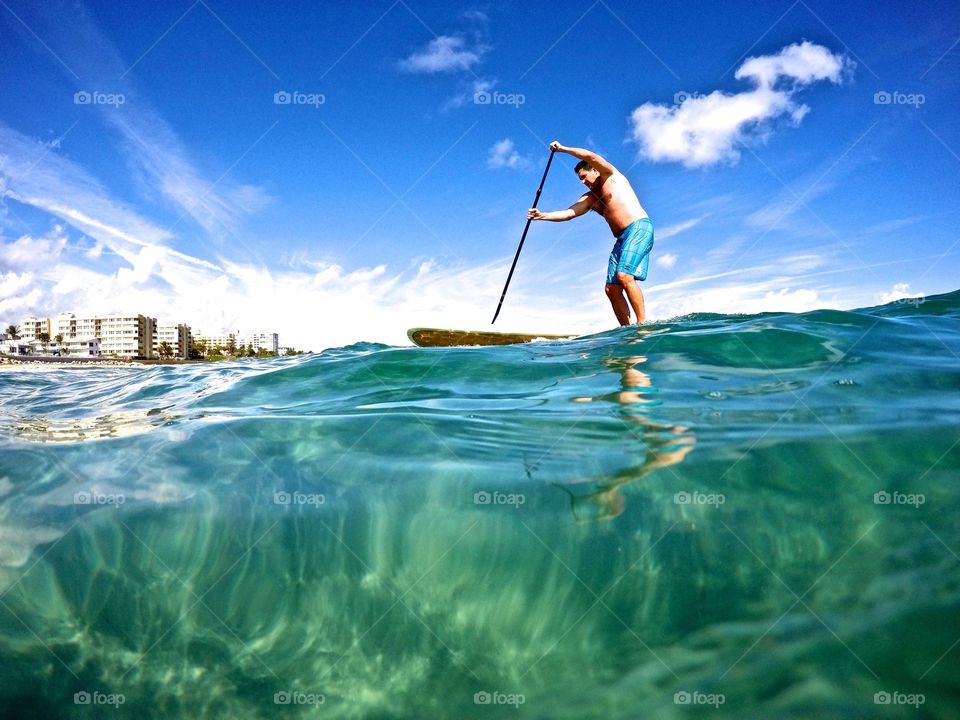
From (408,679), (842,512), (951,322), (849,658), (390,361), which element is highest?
(951,322)

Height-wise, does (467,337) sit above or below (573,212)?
below

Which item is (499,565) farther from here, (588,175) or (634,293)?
(588,175)

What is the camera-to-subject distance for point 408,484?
3178mm

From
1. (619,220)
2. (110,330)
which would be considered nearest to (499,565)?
(619,220)

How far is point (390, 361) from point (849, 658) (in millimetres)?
5109

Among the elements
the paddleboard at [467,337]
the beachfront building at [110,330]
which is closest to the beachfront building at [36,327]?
the beachfront building at [110,330]

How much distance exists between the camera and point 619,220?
8453 millimetres

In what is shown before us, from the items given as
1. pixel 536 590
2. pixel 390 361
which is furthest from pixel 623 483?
pixel 390 361

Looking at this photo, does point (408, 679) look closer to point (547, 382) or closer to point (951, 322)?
point (547, 382)

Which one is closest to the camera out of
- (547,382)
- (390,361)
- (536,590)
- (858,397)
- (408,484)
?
(536,590)

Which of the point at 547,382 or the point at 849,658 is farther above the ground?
the point at 547,382

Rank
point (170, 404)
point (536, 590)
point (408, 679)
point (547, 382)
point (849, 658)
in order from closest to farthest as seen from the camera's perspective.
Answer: point (849, 658), point (408, 679), point (536, 590), point (547, 382), point (170, 404)

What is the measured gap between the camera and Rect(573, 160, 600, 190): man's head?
27.6 ft

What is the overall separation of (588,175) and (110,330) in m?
191
